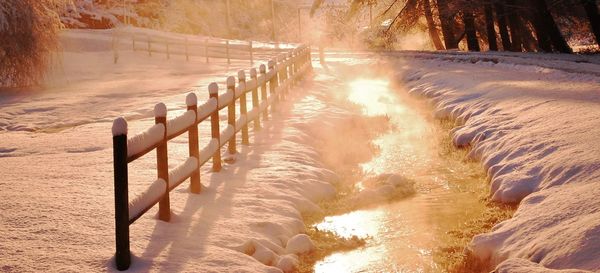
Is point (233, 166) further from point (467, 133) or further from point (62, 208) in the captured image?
point (467, 133)

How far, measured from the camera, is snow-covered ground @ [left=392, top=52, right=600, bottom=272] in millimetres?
4754

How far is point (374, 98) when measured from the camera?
59.9 feet

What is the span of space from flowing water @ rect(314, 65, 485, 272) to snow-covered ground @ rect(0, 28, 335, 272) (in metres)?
0.55

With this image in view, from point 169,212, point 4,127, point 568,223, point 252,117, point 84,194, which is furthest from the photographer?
point 4,127

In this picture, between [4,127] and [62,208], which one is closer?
[62,208]

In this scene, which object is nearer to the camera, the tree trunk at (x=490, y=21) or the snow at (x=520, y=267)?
the snow at (x=520, y=267)

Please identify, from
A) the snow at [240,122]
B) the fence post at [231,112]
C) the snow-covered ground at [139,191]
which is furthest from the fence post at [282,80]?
the fence post at [231,112]

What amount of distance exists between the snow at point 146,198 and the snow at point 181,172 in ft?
0.90

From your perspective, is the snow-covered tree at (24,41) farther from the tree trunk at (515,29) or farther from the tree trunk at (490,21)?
the tree trunk at (515,29)

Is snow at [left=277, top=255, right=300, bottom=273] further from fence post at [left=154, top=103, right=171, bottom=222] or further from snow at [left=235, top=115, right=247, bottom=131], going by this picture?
snow at [left=235, top=115, right=247, bottom=131]

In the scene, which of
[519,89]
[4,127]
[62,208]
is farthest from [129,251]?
[519,89]

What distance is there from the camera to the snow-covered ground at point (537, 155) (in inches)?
187

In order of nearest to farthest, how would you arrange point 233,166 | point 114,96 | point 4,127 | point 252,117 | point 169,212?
point 169,212, point 233,166, point 252,117, point 4,127, point 114,96

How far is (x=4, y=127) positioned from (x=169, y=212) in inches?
307
